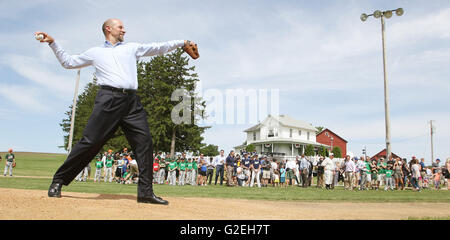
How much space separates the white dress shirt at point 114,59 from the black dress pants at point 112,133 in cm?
18

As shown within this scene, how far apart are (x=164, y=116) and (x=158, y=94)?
352 centimetres

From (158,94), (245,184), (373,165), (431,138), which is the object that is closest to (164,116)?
(158,94)

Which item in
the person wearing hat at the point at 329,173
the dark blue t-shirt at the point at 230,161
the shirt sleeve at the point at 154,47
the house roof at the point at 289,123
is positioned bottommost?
the person wearing hat at the point at 329,173

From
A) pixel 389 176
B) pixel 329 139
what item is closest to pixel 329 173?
pixel 389 176

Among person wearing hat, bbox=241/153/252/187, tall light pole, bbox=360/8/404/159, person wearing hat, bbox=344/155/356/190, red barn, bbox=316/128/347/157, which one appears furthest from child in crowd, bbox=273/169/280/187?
red barn, bbox=316/128/347/157

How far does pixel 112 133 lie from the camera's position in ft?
15.3

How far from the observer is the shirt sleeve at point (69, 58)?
4715 millimetres

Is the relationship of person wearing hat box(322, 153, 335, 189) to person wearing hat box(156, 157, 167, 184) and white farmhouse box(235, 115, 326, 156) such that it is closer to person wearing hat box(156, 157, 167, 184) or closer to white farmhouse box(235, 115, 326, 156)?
person wearing hat box(156, 157, 167, 184)

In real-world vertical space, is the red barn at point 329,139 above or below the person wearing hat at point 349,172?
above

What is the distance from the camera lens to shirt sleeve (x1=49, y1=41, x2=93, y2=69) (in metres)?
A: 4.71

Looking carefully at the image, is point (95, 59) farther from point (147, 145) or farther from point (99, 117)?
point (147, 145)

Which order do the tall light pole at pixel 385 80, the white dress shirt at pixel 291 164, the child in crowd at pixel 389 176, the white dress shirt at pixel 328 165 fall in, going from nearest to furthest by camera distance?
the tall light pole at pixel 385 80, the child in crowd at pixel 389 176, the white dress shirt at pixel 328 165, the white dress shirt at pixel 291 164

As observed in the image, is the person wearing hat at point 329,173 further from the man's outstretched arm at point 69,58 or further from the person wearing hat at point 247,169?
the man's outstretched arm at point 69,58

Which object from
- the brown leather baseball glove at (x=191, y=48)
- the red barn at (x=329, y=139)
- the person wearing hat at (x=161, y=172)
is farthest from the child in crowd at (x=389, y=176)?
the red barn at (x=329, y=139)
